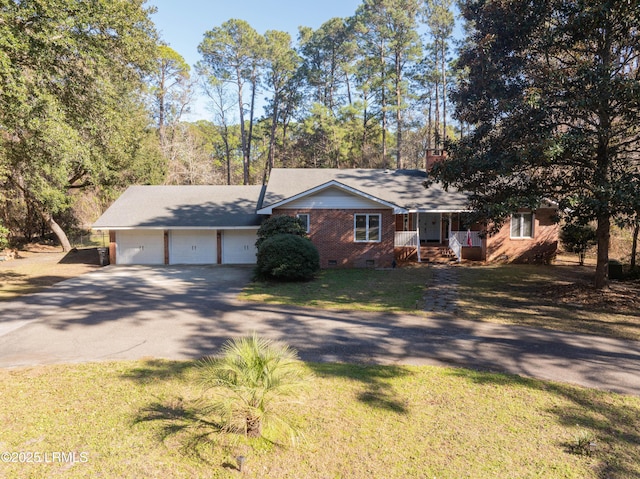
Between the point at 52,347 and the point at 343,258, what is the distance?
42.8ft

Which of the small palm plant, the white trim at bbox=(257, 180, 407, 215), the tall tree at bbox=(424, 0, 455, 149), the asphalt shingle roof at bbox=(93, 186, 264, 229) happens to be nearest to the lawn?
the white trim at bbox=(257, 180, 407, 215)

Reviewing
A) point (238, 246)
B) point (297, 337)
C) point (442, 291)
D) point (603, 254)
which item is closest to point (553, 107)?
point (603, 254)

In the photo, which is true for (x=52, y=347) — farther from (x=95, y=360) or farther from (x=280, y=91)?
(x=280, y=91)

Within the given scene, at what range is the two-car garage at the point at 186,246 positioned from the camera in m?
20.9

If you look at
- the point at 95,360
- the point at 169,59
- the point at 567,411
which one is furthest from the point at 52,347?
the point at 169,59

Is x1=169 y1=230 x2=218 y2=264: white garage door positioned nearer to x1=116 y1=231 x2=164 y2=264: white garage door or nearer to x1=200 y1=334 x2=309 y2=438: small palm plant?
x1=116 y1=231 x2=164 y2=264: white garage door

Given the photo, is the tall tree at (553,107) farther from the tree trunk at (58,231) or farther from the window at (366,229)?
the tree trunk at (58,231)

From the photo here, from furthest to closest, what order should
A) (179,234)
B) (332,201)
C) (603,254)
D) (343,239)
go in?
1. (179,234)
2. (343,239)
3. (332,201)
4. (603,254)

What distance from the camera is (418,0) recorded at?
106ft

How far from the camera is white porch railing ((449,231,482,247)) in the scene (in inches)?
794

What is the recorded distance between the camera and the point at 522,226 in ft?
65.6

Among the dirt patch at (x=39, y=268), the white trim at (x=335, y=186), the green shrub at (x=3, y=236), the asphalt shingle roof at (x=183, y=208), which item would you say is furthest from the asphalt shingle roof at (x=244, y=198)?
the green shrub at (x=3, y=236)

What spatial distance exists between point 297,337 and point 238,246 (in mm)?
13431

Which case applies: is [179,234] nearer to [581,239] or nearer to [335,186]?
[335,186]
